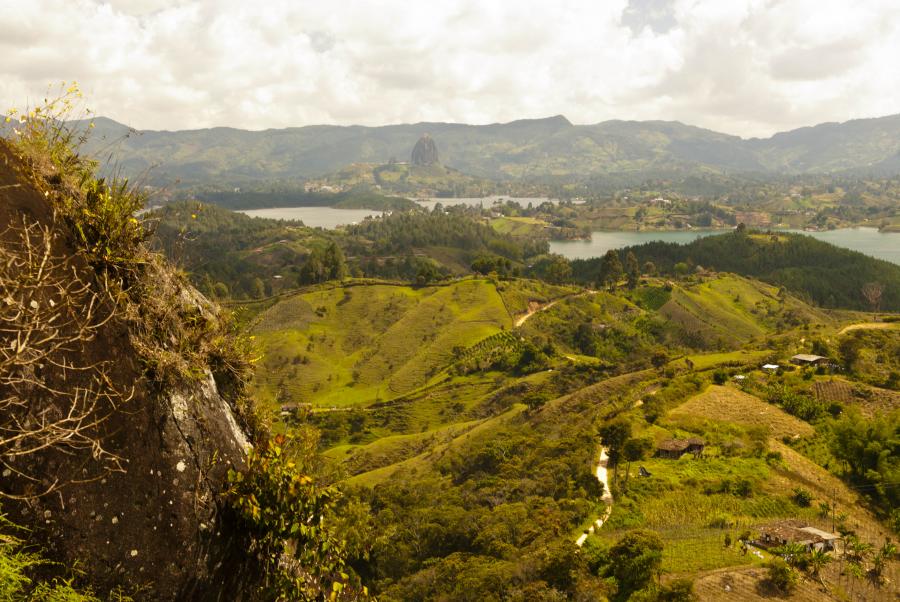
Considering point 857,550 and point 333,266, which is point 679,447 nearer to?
point 857,550

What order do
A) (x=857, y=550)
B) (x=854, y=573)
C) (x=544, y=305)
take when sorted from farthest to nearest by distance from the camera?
(x=544, y=305)
(x=857, y=550)
(x=854, y=573)

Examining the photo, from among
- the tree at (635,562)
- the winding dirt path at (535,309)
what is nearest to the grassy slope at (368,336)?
the winding dirt path at (535,309)

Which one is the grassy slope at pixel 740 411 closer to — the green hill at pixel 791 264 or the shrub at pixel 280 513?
the shrub at pixel 280 513

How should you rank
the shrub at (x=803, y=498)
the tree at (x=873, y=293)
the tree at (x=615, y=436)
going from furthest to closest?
the tree at (x=873, y=293) < the tree at (x=615, y=436) < the shrub at (x=803, y=498)

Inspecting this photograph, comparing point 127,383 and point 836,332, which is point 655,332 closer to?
point 836,332

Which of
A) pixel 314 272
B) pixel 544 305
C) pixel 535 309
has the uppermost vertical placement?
pixel 314 272

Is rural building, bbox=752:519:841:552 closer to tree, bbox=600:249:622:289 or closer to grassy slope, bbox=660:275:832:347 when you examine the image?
grassy slope, bbox=660:275:832:347

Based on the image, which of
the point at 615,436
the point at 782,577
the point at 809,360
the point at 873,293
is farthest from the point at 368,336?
the point at 873,293
